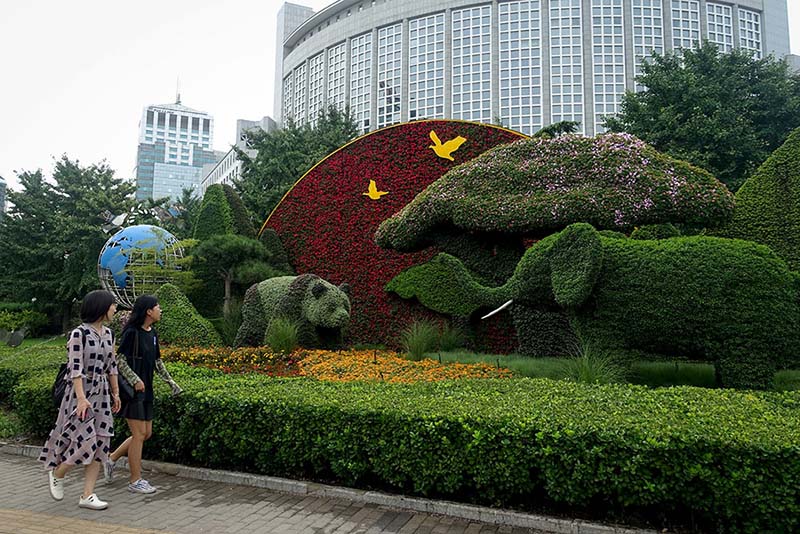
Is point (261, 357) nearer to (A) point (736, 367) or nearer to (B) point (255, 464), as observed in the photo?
(B) point (255, 464)

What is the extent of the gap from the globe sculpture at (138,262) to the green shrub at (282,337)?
18.1ft

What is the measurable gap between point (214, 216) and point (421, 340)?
27.0 feet

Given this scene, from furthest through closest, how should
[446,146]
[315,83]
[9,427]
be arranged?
[315,83] → [446,146] → [9,427]

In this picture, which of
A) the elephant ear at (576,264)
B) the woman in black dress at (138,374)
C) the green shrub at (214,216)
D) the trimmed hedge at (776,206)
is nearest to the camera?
the woman in black dress at (138,374)

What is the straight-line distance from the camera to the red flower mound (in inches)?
488

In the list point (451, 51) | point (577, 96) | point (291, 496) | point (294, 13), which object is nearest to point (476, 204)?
point (291, 496)

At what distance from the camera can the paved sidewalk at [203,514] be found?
359 centimetres

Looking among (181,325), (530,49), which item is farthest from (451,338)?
(530,49)

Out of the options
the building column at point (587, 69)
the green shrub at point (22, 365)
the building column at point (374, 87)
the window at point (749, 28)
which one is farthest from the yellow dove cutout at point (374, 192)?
the window at point (749, 28)

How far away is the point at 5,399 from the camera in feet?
25.1

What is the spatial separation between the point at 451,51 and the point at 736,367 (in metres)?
37.2

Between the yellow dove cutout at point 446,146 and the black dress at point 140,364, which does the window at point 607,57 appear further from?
the black dress at point 140,364

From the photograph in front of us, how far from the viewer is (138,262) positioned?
13.6m

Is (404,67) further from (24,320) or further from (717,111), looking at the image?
(24,320)
